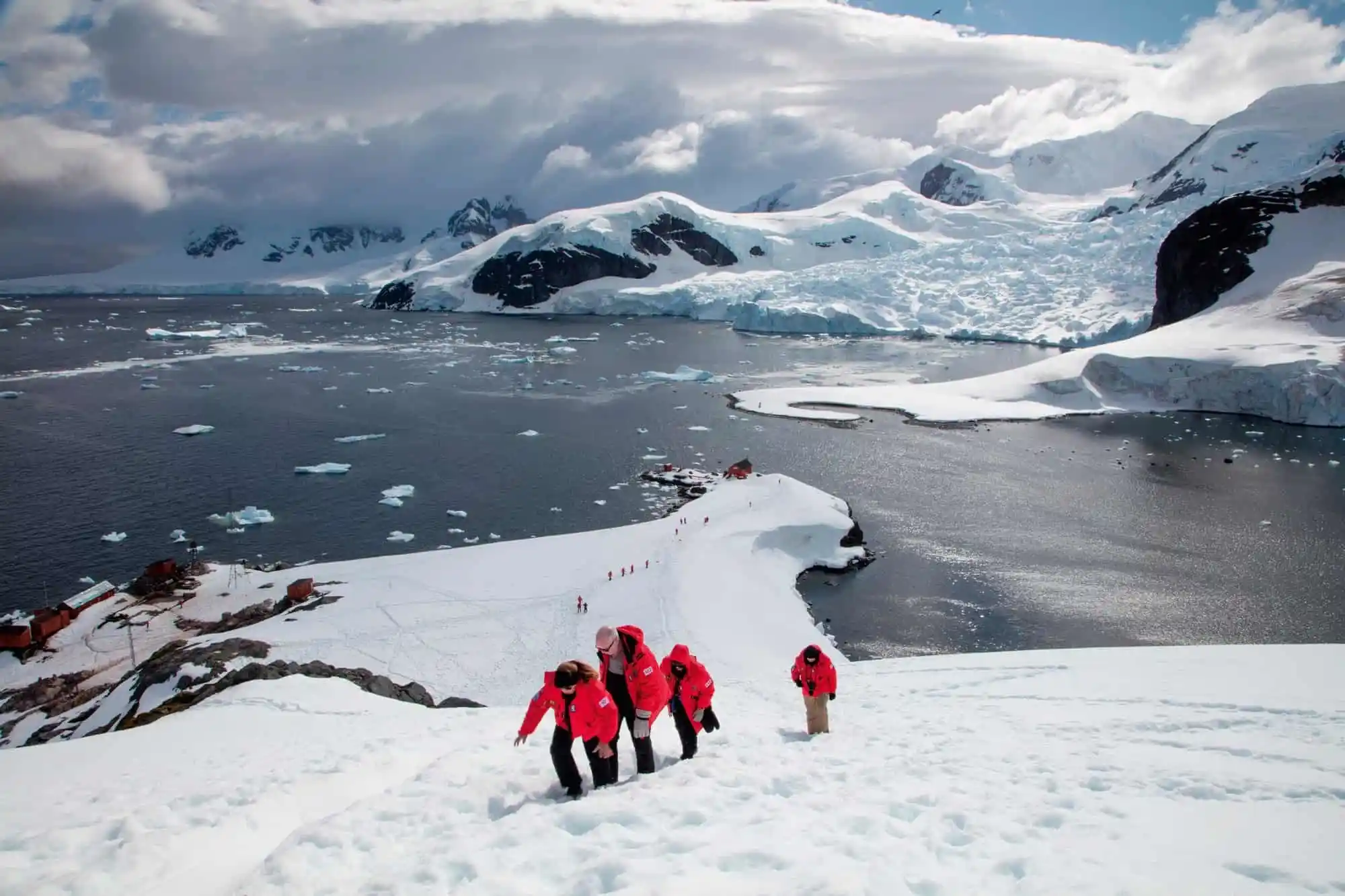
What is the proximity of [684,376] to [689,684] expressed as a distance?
5826 cm

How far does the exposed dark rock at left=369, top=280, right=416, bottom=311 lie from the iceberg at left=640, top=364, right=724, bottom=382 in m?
90.5

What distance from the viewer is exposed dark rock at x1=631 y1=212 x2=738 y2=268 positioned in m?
150

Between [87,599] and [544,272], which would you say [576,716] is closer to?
[87,599]

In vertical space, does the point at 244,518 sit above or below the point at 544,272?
below

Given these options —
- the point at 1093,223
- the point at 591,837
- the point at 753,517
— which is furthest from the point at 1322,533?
the point at 1093,223

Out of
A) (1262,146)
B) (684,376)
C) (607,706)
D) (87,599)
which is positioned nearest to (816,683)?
(607,706)

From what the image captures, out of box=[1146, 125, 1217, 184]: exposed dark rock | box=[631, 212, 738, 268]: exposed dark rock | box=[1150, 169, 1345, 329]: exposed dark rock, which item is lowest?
box=[1150, 169, 1345, 329]: exposed dark rock

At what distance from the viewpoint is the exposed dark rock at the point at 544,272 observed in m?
140

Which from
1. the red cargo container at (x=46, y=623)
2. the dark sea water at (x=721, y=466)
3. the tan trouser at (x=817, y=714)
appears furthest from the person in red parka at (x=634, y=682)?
the red cargo container at (x=46, y=623)

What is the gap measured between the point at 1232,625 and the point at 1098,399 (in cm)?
3435

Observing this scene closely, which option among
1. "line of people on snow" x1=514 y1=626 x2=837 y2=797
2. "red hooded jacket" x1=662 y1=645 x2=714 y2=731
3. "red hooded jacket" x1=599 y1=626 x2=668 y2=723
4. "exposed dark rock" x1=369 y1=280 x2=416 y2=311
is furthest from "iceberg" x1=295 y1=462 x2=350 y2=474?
"exposed dark rock" x1=369 y1=280 x2=416 y2=311

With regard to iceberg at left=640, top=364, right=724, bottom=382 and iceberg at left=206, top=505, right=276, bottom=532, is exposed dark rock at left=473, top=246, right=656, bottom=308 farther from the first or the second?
iceberg at left=206, top=505, right=276, bottom=532

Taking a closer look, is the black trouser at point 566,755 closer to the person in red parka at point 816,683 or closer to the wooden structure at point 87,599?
the person in red parka at point 816,683

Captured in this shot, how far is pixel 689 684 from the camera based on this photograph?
887cm
